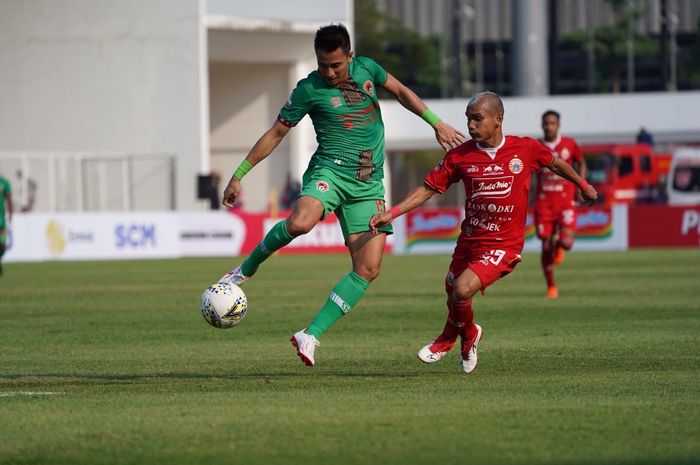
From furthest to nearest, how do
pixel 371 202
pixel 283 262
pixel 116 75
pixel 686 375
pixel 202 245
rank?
pixel 116 75
pixel 202 245
pixel 283 262
pixel 371 202
pixel 686 375

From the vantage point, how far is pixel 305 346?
9.58 meters

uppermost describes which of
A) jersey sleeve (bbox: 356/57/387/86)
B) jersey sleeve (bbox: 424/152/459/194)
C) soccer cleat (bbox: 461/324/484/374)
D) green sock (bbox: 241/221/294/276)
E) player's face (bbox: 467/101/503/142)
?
jersey sleeve (bbox: 356/57/387/86)

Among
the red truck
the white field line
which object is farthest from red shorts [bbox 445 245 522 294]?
the red truck

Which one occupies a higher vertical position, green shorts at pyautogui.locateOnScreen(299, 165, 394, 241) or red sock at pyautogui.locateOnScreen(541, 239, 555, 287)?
green shorts at pyautogui.locateOnScreen(299, 165, 394, 241)

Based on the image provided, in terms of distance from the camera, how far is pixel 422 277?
24.5 metres

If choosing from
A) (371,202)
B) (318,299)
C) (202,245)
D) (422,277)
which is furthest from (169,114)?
(371,202)

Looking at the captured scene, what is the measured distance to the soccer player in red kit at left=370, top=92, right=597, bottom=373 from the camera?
9.73 meters

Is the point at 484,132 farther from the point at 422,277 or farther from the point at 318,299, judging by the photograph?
the point at 422,277

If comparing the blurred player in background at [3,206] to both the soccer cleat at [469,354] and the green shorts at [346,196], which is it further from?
the soccer cleat at [469,354]

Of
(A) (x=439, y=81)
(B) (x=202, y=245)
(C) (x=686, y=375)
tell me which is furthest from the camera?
(A) (x=439, y=81)

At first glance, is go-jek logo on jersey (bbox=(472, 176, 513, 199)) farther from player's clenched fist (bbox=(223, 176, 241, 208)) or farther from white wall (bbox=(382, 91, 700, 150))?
white wall (bbox=(382, 91, 700, 150))

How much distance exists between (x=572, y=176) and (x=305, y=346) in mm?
2265

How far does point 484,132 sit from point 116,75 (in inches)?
1467

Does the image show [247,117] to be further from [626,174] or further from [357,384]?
[357,384]
